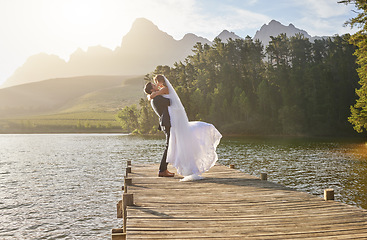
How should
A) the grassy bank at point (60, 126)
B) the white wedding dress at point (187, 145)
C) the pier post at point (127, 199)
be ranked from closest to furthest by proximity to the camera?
1. the pier post at point (127, 199)
2. the white wedding dress at point (187, 145)
3. the grassy bank at point (60, 126)

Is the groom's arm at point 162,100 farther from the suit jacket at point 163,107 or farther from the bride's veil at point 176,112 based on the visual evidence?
the bride's veil at point 176,112

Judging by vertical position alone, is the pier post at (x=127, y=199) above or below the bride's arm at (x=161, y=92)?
below

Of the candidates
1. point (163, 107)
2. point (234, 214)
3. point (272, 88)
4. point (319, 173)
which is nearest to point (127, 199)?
point (234, 214)

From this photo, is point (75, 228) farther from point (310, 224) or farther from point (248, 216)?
point (310, 224)

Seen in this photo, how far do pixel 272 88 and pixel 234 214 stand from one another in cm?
8982

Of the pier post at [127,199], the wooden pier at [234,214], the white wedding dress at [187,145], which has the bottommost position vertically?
the wooden pier at [234,214]

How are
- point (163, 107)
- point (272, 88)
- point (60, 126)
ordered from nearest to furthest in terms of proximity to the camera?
point (163, 107), point (272, 88), point (60, 126)

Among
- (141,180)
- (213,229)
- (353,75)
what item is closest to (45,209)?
(141,180)

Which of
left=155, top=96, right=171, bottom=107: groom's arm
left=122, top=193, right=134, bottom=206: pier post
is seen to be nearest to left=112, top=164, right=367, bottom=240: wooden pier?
left=122, top=193, right=134, bottom=206: pier post

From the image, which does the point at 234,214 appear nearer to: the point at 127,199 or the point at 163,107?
the point at 127,199

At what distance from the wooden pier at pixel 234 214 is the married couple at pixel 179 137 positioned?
1264mm

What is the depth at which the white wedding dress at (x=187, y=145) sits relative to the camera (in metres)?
11.9

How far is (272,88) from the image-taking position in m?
93.4

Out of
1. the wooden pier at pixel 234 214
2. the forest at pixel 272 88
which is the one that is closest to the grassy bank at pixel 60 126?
the forest at pixel 272 88
